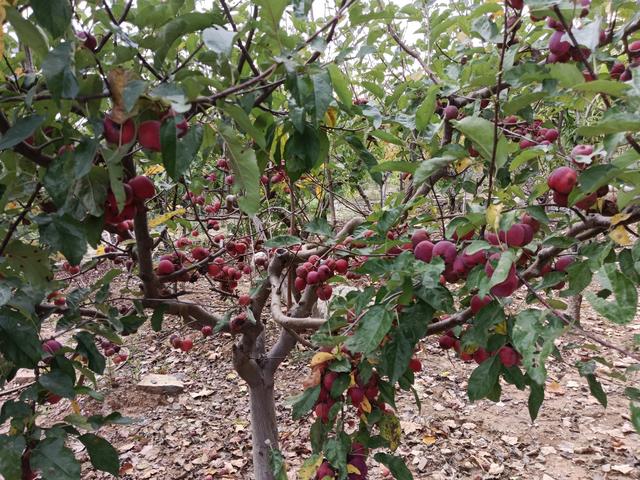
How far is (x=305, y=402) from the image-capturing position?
1.22 meters

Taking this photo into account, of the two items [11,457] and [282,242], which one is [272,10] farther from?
[11,457]

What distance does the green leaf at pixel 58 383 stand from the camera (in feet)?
3.44

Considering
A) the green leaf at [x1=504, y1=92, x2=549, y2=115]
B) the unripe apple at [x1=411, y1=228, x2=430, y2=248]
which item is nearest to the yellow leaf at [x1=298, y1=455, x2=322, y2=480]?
the unripe apple at [x1=411, y1=228, x2=430, y2=248]

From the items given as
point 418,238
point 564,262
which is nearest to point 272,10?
point 418,238

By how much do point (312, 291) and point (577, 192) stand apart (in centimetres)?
127

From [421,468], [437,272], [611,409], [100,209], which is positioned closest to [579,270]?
[437,272]

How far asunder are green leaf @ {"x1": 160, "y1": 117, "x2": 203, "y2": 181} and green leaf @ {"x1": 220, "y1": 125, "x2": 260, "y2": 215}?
5 centimetres

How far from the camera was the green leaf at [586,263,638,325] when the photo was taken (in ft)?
2.42

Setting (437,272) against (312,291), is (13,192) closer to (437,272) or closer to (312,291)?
(437,272)

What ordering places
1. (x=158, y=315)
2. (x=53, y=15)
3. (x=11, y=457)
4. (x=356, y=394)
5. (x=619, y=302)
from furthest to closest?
(x=158, y=315) → (x=356, y=394) → (x=11, y=457) → (x=619, y=302) → (x=53, y=15)

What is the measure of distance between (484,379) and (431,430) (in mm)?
2237

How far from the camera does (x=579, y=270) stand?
0.88 meters

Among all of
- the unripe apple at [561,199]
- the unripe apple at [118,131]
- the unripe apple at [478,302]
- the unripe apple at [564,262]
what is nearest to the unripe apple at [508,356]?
the unripe apple at [478,302]

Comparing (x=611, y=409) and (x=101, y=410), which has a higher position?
(x=101, y=410)
